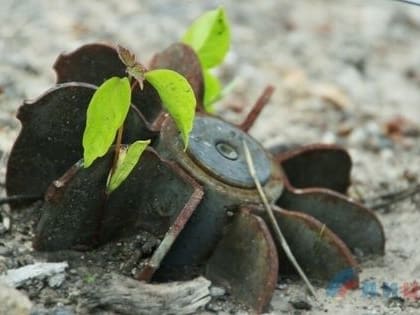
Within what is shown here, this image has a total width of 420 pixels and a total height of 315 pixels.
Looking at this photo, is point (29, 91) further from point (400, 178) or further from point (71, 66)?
point (400, 178)

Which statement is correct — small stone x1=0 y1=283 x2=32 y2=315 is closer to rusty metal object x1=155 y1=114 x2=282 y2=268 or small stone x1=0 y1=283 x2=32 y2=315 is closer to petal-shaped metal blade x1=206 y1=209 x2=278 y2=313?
rusty metal object x1=155 y1=114 x2=282 y2=268

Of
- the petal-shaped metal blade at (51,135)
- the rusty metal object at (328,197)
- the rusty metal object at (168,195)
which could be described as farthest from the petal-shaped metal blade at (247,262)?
the petal-shaped metal blade at (51,135)

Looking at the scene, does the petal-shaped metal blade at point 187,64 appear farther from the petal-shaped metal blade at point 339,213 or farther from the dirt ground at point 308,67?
the dirt ground at point 308,67

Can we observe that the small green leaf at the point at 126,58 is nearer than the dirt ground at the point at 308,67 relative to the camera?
Yes

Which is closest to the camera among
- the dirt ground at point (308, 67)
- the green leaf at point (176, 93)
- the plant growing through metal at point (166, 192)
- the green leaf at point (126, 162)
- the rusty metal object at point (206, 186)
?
the green leaf at point (176, 93)

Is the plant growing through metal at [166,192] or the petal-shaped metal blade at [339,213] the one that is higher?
the plant growing through metal at [166,192]

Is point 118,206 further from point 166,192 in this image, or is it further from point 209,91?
point 209,91
